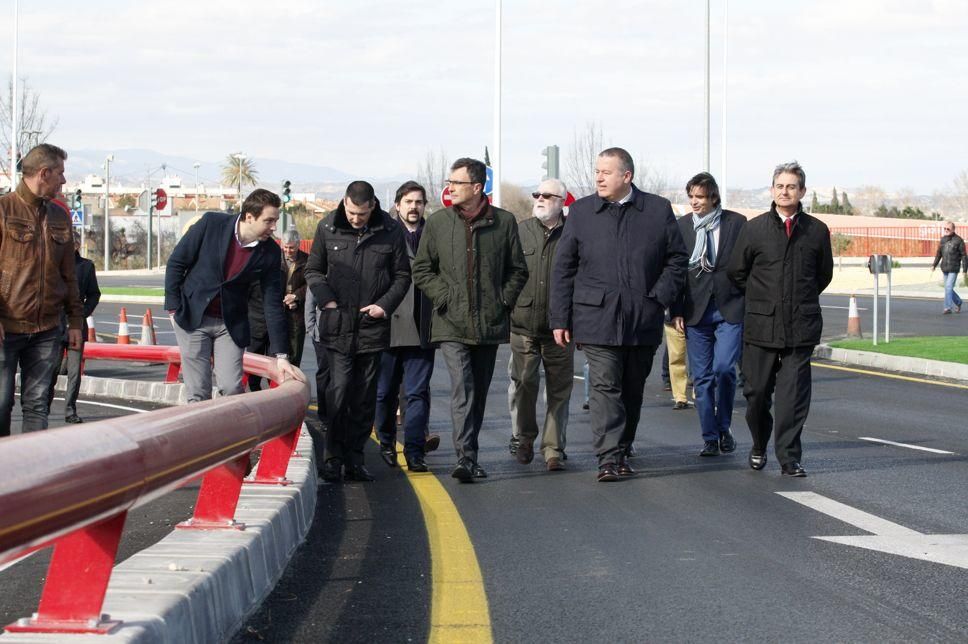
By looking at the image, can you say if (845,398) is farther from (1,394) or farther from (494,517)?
(1,394)

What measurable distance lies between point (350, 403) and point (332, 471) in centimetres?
49

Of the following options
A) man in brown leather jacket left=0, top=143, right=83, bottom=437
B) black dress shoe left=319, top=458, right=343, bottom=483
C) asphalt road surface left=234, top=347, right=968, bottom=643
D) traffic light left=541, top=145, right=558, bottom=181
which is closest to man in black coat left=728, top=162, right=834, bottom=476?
asphalt road surface left=234, top=347, right=968, bottom=643

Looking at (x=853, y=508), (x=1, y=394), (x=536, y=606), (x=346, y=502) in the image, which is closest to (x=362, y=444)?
(x=346, y=502)

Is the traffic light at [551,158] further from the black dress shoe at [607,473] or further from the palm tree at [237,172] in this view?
the palm tree at [237,172]

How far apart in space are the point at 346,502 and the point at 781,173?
11.7 feet

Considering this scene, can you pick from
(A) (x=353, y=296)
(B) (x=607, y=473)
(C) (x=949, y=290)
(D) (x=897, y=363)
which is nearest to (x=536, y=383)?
(B) (x=607, y=473)

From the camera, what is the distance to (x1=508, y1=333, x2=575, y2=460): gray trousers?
33.0 feet

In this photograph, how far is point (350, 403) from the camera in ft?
31.7

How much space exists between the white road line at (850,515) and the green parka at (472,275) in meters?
2.13

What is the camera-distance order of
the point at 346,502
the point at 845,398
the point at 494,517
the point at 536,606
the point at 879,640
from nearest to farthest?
the point at 879,640 → the point at 536,606 → the point at 494,517 → the point at 346,502 → the point at 845,398

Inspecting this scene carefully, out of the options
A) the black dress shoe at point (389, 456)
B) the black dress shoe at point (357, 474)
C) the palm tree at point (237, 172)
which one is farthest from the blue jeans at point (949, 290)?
the palm tree at point (237, 172)

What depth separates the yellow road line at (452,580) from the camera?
5320mm

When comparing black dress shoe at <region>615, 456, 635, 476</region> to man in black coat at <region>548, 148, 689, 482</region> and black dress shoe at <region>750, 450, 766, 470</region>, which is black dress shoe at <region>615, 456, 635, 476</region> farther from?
black dress shoe at <region>750, 450, 766, 470</region>

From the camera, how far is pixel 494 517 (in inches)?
312
